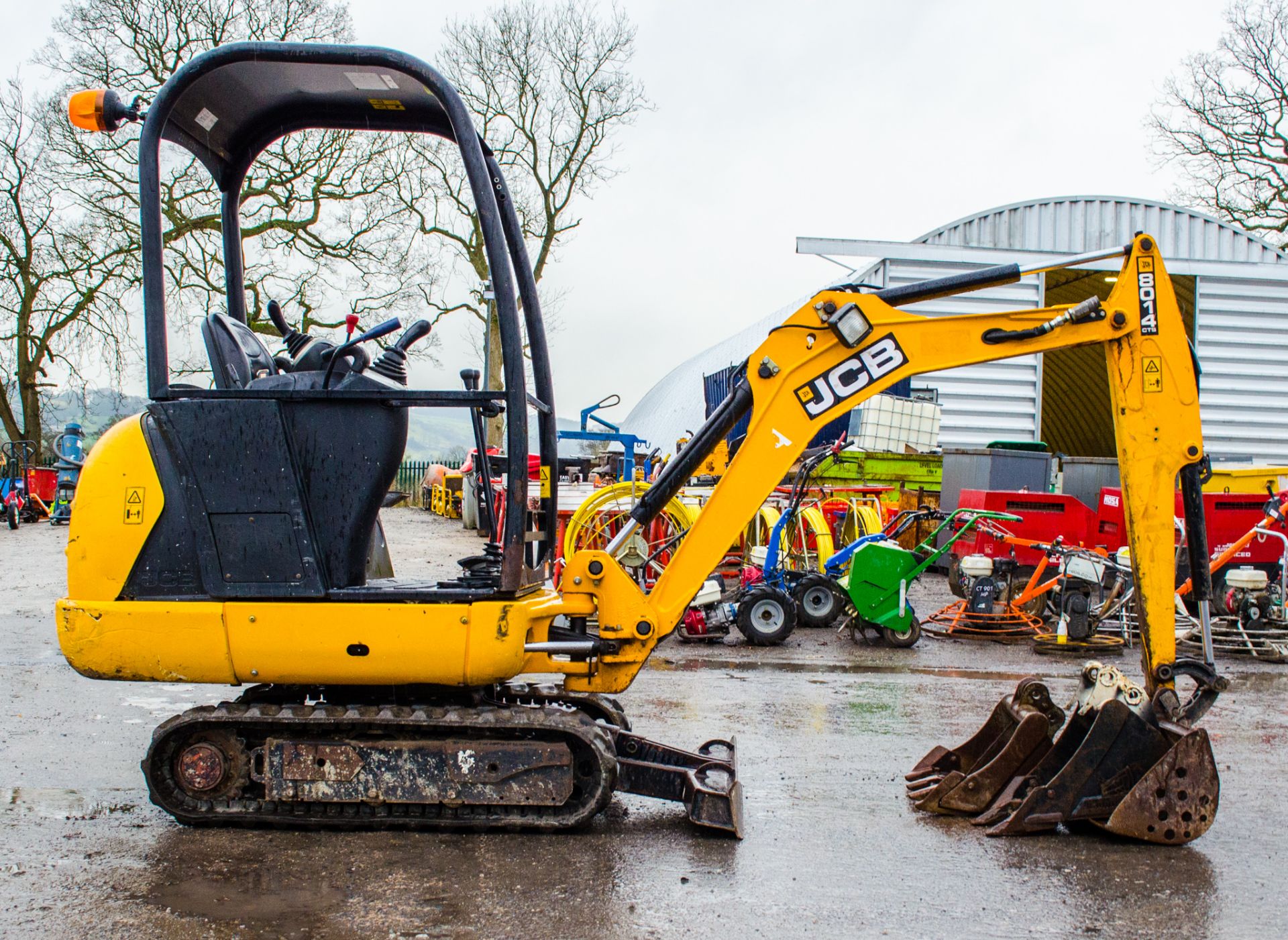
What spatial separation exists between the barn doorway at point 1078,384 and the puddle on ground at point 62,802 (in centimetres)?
2004

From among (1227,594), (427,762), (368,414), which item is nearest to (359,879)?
(427,762)

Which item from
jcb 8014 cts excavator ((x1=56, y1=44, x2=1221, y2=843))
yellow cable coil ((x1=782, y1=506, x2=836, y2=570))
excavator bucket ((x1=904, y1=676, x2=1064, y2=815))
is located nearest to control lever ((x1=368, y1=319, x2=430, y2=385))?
jcb 8014 cts excavator ((x1=56, y1=44, x2=1221, y2=843))

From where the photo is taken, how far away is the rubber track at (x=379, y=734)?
4375 millimetres

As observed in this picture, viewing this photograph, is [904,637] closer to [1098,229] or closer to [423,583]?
[423,583]

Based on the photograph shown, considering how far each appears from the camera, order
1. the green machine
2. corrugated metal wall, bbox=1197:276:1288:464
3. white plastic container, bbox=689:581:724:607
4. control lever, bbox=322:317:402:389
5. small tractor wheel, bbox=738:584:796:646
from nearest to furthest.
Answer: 1. control lever, bbox=322:317:402:389
2. white plastic container, bbox=689:581:724:607
3. the green machine
4. small tractor wheel, bbox=738:584:796:646
5. corrugated metal wall, bbox=1197:276:1288:464

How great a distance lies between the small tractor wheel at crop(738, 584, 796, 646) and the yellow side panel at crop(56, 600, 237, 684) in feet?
18.9

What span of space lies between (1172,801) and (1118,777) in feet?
0.70

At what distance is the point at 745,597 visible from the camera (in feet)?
31.4

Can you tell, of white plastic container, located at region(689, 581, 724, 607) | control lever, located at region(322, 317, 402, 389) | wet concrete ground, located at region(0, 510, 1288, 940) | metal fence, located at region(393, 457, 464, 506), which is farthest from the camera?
metal fence, located at region(393, 457, 464, 506)

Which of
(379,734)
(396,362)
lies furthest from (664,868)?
(396,362)

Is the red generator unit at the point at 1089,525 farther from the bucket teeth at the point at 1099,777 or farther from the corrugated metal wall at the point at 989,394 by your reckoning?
the corrugated metal wall at the point at 989,394

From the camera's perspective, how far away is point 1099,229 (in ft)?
67.5

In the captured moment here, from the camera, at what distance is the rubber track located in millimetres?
4375

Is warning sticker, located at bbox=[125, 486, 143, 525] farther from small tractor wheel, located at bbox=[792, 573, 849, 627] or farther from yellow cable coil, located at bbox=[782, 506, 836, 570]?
yellow cable coil, located at bbox=[782, 506, 836, 570]
